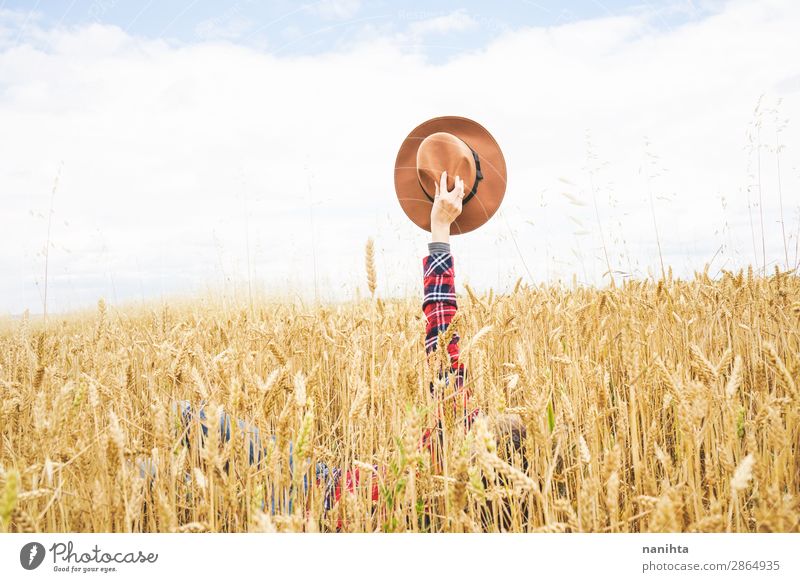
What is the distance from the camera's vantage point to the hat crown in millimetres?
1885

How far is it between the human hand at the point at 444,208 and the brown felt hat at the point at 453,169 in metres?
0.07

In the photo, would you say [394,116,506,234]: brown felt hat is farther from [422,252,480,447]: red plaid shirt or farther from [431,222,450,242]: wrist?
[422,252,480,447]: red plaid shirt

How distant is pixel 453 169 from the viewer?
6.19 feet

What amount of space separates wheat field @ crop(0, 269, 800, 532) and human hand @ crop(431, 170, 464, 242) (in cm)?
35

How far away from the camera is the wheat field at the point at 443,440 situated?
84 cm

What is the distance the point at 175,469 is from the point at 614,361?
1683 mm

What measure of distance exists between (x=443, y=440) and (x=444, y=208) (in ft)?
2.99

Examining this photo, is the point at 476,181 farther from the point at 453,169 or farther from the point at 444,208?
the point at 444,208
